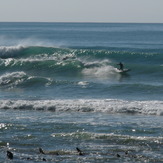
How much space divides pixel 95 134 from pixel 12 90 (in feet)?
52.8

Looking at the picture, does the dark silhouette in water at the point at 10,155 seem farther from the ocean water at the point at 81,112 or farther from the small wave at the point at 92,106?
the small wave at the point at 92,106

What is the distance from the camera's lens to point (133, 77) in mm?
43906

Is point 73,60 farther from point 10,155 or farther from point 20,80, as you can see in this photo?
point 10,155

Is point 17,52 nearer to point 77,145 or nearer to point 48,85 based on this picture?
point 48,85

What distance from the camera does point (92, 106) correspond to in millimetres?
30250

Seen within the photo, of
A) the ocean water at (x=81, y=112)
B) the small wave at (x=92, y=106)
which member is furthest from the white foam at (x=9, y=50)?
the small wave at (x=92, y=106)

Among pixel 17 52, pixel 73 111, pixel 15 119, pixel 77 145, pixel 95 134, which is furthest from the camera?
pixel 17 52

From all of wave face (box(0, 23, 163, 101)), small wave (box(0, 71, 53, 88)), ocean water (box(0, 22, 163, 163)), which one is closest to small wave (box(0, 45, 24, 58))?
wave face (box(0, 23, 163, 101))

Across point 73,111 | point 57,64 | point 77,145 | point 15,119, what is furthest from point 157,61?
point 77,145

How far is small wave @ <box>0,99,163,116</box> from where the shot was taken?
1150 inches

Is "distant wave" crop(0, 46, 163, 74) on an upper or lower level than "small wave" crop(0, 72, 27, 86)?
upper

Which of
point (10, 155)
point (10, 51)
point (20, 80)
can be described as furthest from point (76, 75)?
point (10, 155)

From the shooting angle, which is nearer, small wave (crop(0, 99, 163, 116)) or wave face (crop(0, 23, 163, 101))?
small wave (crop(0, 99, 163, 116))

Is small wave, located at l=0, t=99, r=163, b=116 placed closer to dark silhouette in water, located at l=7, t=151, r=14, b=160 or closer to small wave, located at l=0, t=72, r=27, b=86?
small wave, located at l=0, t=72, r=27, b=86
